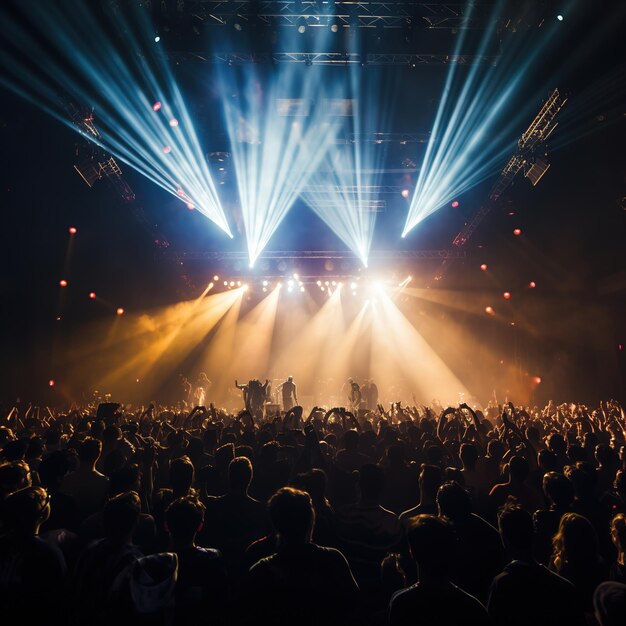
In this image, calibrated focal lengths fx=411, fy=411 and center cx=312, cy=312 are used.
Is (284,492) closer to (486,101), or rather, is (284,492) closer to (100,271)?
(486,101)

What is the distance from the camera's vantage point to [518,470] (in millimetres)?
3996

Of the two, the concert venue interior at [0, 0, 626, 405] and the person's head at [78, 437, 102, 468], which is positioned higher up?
the concert venue interior at [0, 0, 626, 405]

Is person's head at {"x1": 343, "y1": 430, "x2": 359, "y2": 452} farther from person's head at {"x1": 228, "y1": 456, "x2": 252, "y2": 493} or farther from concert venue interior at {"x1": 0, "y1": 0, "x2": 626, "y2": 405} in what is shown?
concert venue interior at {"x1": 0, "y1": 0, "x2": 626, "y2": 405}

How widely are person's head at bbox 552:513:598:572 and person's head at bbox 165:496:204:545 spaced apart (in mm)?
2232

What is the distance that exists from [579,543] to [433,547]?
3.82 ft

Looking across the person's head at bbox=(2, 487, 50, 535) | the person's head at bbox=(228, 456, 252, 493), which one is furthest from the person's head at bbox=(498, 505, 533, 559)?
the person's head at bbox=(2, 487, 50, 535)

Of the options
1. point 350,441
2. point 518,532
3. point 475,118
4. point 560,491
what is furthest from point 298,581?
point 475,118

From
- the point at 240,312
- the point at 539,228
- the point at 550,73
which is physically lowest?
the point at 240,312

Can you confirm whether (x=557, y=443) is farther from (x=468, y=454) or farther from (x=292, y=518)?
(x=292, y=518)

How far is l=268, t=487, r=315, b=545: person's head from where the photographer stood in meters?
2.15

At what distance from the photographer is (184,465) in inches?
140

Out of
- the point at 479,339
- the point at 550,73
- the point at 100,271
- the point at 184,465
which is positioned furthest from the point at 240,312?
the point at 184,465

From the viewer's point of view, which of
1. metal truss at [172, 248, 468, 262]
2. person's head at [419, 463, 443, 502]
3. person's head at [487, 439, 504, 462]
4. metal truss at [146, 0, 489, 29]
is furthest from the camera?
metal truss at [172, 248, 468, 262]

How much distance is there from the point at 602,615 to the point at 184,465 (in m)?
2.95
